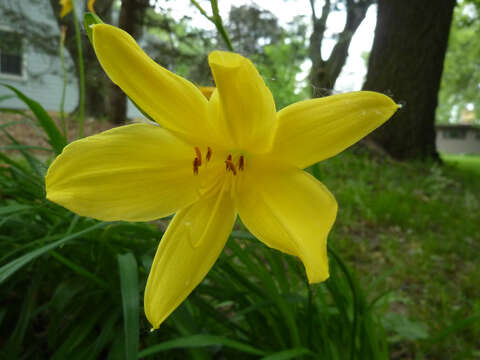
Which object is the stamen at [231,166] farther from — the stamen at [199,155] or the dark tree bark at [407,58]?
the dark tree bark at [407,58]

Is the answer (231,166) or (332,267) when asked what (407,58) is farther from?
(231,166)

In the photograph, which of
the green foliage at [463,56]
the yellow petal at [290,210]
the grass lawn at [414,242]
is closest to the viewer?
the yellow petal at [290,210]

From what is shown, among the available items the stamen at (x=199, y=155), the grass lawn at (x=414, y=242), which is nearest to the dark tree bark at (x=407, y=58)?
the grass lawn at (x=414, y=242)

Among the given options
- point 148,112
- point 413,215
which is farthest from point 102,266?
point 413,215

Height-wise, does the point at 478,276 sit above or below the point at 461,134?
above

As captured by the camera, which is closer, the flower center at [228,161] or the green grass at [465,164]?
the flower center at [228,161]

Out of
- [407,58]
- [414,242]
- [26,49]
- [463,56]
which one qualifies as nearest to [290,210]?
[407,58]

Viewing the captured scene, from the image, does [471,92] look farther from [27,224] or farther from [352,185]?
[27,224]
